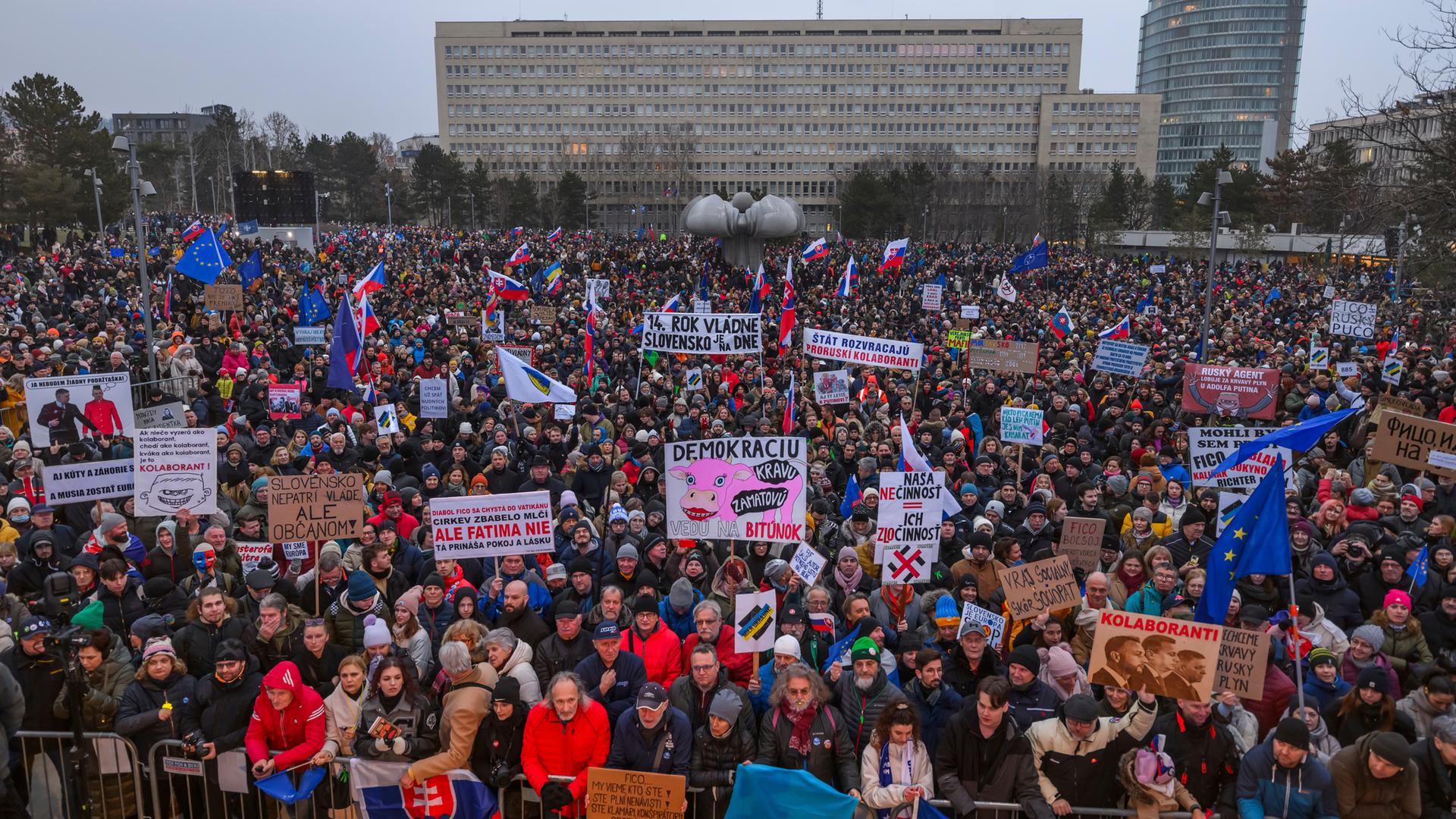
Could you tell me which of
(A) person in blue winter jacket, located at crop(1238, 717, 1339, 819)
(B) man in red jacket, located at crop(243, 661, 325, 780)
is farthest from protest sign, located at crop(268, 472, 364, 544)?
(A) person in blue winter jacket, located at crop(1238, 717, 1339, 819)

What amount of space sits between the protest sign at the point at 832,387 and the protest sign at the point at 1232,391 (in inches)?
187

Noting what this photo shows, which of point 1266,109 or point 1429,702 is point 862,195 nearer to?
point 1429,702

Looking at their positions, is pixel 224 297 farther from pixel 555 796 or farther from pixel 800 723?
pixel 800 723

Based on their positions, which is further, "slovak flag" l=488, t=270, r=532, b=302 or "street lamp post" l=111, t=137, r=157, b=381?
"slovak flag" l=488, t=270, r=532, b=302

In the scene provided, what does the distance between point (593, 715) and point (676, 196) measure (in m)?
109

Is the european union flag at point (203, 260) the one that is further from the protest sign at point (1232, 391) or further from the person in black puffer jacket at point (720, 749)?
the protest sign at point (1232, 391)

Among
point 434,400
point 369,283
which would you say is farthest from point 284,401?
point 369,283

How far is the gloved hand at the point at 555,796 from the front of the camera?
497 centimetres

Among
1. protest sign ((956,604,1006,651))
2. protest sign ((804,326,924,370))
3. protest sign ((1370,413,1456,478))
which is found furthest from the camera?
protest sign ((804,326,924,370))

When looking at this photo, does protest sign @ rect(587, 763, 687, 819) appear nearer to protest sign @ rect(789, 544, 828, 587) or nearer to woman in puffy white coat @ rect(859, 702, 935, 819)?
woman in puffy white coat @ rect(859, 702, 935, 819)

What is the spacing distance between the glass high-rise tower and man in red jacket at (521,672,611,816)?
526ft

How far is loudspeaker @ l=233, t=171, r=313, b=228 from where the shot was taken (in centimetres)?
5131

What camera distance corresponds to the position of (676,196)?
363 feet

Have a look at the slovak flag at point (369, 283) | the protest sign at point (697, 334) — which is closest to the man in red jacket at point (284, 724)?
the protest sign at point (697, 334)
